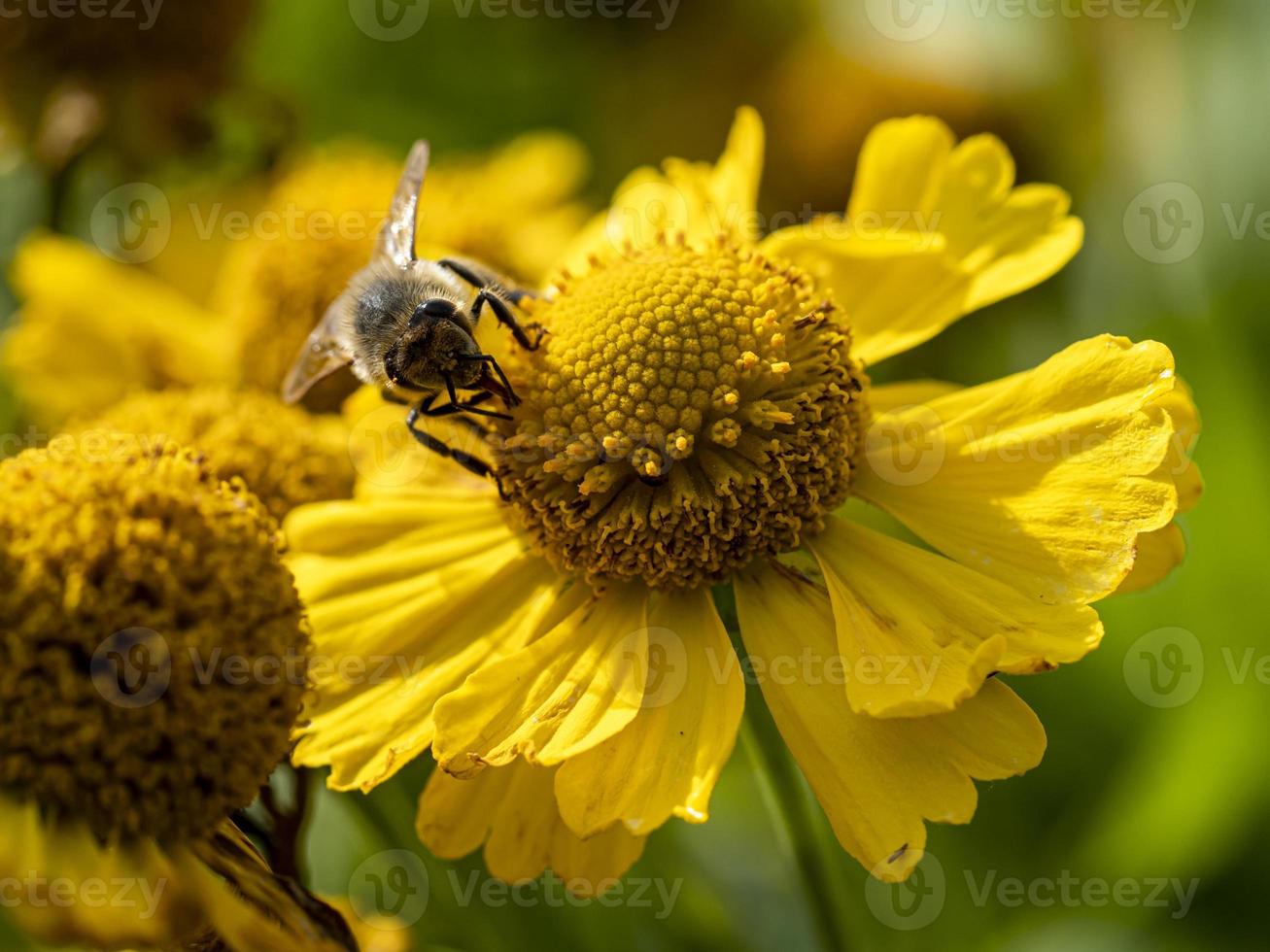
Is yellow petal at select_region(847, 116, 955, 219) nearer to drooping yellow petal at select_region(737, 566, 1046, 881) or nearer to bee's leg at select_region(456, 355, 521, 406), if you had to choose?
bee's leg at select_region(456, 355, 521, 406)

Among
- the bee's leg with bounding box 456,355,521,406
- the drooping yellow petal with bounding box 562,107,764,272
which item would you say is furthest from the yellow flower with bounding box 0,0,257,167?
the bee's leg with bounding box 456,355,521,406

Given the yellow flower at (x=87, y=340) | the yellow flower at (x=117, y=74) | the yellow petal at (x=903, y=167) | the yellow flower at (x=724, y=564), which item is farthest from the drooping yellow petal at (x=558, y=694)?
the yellow flower at (x=117, y=74)

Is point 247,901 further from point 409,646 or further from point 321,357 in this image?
point 321,357

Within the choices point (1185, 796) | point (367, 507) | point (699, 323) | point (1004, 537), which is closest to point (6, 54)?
point (367, 507)

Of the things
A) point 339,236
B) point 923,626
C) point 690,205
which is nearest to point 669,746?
point 923,626

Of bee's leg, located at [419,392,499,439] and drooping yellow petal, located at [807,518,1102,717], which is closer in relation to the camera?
drooping yellow petal, located at [807,518,1102,717]
